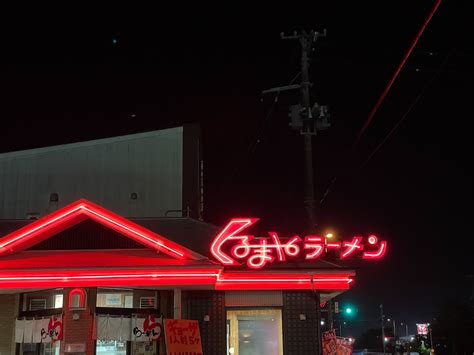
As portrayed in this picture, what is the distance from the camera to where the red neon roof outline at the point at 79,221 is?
50.1ft

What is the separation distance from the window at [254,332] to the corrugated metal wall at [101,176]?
5.95 metres

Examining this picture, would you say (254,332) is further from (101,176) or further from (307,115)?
(101,176)

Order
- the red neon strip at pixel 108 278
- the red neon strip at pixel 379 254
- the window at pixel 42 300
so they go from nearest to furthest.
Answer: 1. the red neon strip at pixel 108 278
2. the window at pixel 42 300
3. the red neon strip at pixel 379 254

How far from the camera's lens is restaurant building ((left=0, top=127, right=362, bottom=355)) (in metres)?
14.8

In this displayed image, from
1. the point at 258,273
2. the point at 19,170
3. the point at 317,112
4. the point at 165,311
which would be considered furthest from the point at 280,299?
the point at 19,170

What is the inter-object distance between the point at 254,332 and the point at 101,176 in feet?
29.2

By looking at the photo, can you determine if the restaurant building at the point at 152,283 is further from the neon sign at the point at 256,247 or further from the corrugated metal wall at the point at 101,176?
the corrugated metal wall at the point at 101,176

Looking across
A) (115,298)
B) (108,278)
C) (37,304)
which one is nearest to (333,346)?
(115,298)

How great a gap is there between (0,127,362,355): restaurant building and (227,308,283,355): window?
3 centimetres

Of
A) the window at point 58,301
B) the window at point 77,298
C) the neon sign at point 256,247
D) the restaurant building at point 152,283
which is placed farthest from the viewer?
the window at point 58,301

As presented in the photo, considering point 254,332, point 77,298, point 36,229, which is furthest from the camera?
point 254,332

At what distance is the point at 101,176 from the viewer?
899 inches

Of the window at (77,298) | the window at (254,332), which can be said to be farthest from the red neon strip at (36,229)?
the window at (254,332)

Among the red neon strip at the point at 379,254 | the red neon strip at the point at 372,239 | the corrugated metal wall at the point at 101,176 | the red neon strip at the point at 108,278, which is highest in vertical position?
the corrugated metal wall at the point at 101,176
